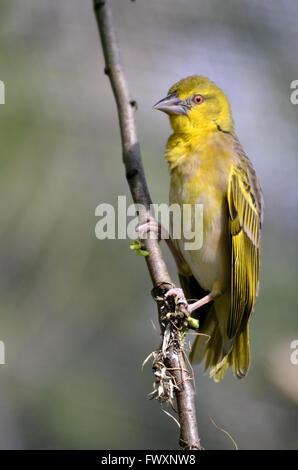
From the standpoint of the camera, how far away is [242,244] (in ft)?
11.8

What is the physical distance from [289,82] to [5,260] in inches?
119

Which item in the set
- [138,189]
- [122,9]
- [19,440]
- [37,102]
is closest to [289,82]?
[122,9]

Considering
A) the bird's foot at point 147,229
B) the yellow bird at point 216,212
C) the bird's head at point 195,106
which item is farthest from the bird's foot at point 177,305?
the bird's head at point 195,106

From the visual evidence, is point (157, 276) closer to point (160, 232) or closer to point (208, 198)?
point (160, 232)

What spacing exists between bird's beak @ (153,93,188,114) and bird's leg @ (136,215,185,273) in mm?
762

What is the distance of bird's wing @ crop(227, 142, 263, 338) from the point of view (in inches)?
139

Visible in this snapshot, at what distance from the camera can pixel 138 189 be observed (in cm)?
298

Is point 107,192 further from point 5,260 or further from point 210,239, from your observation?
point 210,239

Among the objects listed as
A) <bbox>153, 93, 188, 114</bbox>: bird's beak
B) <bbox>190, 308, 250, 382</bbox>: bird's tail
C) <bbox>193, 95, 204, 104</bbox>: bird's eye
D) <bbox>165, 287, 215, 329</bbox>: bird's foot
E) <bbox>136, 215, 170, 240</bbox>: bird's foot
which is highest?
<bbox>193, 95, 204, 104</bbox>: bird's eye

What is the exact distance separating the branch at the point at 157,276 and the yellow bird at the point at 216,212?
602mm

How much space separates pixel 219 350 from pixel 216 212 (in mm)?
973

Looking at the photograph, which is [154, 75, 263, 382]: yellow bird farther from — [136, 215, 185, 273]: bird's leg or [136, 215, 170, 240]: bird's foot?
[136, 215, 170, 240]: bird's foot

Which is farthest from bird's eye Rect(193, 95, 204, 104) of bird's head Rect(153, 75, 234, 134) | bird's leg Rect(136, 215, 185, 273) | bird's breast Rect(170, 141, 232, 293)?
bird's leg Rect(136, 215, 185, 273)

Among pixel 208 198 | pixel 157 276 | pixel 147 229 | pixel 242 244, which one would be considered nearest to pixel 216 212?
pixel 208 198
